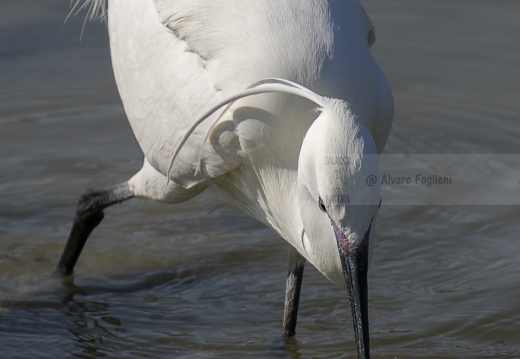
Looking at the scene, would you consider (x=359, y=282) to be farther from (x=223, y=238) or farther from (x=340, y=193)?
(x=223, y=238)

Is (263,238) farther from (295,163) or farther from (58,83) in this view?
(58,83)

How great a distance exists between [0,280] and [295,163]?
7.00 ft

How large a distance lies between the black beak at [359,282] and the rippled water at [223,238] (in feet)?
3.19

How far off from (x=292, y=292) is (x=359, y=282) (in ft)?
4.41

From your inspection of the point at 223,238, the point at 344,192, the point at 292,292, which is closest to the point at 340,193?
the point at 344,192

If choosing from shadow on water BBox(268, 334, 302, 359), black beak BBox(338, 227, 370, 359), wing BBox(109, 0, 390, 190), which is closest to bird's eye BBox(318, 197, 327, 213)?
black beak BBox(338, 227, 370, 359)

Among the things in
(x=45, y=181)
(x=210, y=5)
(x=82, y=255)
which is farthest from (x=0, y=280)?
(x=210, y=5)

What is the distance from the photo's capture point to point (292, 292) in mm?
5238

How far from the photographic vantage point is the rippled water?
5242 millimetres

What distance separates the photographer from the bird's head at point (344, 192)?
3.69 m

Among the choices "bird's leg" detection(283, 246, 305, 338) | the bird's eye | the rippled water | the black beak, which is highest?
the bird's eye

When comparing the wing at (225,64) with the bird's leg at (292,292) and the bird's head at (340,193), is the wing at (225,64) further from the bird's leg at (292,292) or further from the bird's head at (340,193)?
the bird's leg at (292,292)

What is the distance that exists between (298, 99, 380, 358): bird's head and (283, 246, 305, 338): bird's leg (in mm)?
1125

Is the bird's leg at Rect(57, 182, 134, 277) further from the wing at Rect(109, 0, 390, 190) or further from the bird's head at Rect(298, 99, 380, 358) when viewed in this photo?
the bird's head at Rect(298, 99, 380, 358)
